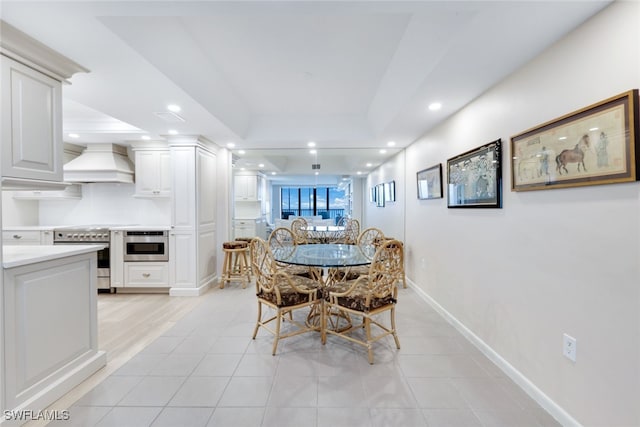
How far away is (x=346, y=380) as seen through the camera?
1934mm

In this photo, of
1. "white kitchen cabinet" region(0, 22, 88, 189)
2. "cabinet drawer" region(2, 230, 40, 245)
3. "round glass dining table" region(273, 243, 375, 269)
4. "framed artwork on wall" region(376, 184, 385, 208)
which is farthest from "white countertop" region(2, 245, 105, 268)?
"framed artwork on wall" region(376, 184, 385, 208)

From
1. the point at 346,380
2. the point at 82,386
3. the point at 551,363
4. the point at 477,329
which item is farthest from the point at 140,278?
the point at 551,363

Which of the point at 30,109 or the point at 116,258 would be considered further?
the point at 116,258

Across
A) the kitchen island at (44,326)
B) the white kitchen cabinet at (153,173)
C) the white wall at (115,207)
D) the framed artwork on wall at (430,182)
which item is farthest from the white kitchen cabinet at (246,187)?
the kitchen island at (44,326)

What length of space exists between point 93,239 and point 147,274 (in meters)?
0.88

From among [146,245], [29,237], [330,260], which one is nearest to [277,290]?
[330,260]

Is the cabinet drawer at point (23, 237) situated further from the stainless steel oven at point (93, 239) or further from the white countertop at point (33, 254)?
the white countertop at point (33, 254)

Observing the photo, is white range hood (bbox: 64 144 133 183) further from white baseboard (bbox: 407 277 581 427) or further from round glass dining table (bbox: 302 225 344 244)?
white baseboard (bbox: 407 277 581 427)

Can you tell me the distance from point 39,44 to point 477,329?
12.3ft

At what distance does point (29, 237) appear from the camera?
12.5 ft

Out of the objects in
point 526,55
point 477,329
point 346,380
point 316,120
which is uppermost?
point 316,120

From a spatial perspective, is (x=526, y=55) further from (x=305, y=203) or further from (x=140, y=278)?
(x=305, y=203)

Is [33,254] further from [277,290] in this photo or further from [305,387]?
[305,387]

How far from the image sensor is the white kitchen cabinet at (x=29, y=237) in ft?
12.4
